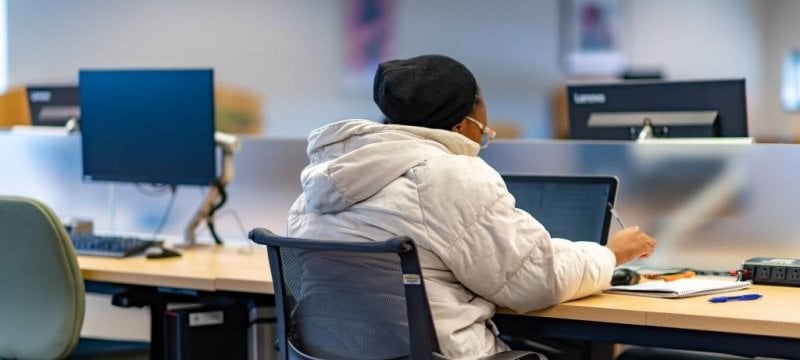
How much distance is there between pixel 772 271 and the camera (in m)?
2.55

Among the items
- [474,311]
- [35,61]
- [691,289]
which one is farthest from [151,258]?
[35,61]

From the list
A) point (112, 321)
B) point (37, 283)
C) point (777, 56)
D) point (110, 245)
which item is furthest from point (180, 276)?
point (777, 56)

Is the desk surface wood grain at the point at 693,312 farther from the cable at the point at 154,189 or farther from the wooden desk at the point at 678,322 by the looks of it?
the cable at the point at 154,189

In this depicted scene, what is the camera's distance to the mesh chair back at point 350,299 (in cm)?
204

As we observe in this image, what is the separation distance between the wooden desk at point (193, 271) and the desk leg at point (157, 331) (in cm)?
13

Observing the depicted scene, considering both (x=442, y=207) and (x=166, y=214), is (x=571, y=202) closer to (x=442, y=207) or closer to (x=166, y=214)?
(x=442, y=207)

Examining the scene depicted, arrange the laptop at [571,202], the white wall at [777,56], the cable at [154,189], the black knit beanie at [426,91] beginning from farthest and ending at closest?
the white wall at [777,56] < the cable at [154,189] < the laptop at [571,202] < the black knit beanie at [426,91]

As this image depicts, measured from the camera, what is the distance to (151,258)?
314cm

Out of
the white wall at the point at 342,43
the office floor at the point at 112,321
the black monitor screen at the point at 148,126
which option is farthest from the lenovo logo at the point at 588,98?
the white wall at the point at 342,43

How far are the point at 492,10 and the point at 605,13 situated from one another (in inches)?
26.4

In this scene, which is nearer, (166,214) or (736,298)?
(736,298)

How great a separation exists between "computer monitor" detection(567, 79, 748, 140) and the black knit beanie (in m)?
Answer: 0.94

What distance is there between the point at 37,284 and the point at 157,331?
49cm

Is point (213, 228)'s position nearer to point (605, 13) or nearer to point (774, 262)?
point (774, 262)
